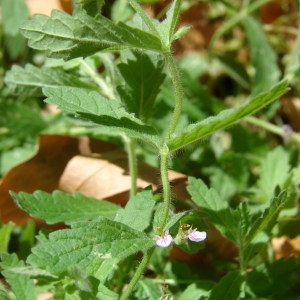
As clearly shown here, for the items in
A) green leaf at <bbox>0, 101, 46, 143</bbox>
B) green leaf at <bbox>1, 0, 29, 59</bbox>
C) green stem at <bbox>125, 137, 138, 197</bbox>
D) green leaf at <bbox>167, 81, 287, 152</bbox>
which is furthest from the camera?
green leaf at <bbox>1, 0, 29, 59</bbox>

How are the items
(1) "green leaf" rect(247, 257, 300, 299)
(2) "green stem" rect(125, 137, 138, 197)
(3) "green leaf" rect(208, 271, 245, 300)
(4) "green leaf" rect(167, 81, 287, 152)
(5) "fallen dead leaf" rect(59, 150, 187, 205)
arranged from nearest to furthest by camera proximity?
(4) "green leaf" rect(167, 81, 287, 152) → (3) "green leaf" rect(208, 271, 245, 300) → (1) "green leaf" rect(247, 257, 300, 299) → (2) "green stem" rect(125, 137, 138, 197) → (5) "fallen dead leaf" rect(59, 150, 187, 205)

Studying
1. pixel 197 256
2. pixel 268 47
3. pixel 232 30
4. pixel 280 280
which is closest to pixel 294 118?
pixel 268 47

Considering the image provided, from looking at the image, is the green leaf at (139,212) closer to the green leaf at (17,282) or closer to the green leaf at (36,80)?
the green leaf at (17,282)

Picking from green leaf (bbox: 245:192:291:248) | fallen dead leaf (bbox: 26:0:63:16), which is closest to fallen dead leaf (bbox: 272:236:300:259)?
green leaf (bbox: 245:192:291:248)

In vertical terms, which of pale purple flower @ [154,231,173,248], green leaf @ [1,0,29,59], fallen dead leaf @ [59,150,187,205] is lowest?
fallen dead leaf @ [59,150,187,205]

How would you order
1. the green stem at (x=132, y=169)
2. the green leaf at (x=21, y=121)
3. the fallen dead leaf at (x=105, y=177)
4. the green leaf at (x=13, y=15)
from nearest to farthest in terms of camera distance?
the green stem at (x=132, y=169)
the fallen dead leaf at (x=105, y=177)
the green leaf at (x=21, y=121)
the green leaf at (x=13, y=15)

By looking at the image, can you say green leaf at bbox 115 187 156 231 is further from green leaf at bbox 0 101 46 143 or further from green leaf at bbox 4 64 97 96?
green leaf at bbox 0 101 46 143

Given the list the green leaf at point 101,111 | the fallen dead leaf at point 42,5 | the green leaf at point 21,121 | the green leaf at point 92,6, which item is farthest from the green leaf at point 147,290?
the fallen dead leaf at point 42,5

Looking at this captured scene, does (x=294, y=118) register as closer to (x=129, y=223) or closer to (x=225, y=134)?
(x=225, y=134)
